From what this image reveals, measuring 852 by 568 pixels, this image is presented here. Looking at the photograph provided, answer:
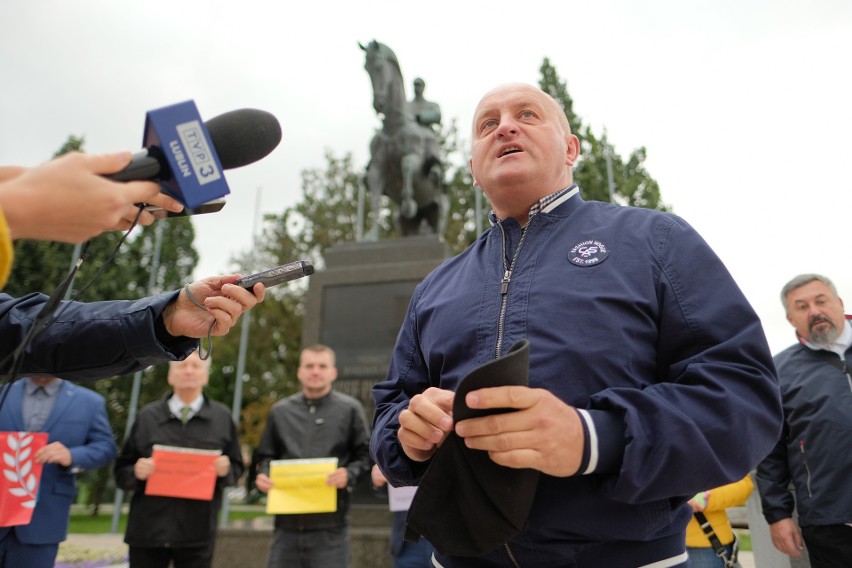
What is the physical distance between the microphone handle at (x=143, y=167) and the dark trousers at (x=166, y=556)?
382 centimetres

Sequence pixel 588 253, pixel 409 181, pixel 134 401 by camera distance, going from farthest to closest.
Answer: pixel 134 401
pixel 409 181
pixel 588 253

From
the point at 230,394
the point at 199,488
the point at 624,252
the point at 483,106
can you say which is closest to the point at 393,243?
the point at 199,488

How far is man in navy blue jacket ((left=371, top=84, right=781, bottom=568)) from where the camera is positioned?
1302 millimetres

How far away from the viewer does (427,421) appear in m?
1.48

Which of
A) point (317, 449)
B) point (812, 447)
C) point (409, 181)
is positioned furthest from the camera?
point (409, 181)

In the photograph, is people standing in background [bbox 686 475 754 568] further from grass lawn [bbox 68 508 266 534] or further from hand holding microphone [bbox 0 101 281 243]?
grass lawn [bbox 68 508 266 534]

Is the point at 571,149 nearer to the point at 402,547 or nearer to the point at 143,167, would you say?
the point at 143,167

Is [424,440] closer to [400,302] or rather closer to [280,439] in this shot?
[280,439]

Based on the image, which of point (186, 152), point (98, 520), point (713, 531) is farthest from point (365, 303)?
point (98, 520)

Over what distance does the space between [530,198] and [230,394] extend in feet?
91.0

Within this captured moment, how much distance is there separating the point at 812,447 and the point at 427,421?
319 cm

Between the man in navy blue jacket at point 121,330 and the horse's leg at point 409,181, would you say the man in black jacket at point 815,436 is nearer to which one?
the man in navy blue jacket at point 121,330

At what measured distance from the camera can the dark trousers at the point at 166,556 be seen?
439 centimetres

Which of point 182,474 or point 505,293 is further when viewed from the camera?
point 182,474
